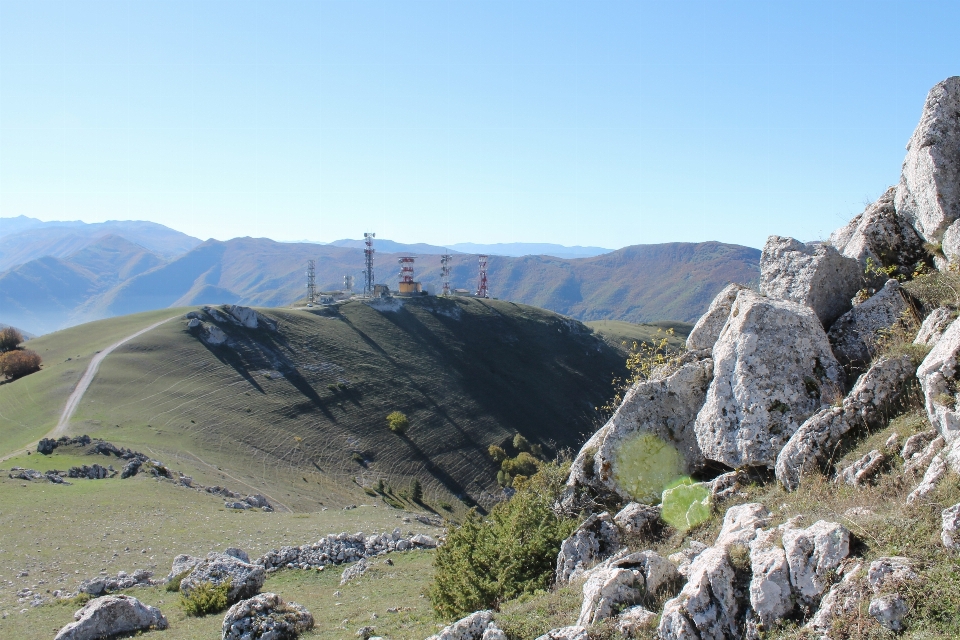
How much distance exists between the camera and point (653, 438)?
12609 mm

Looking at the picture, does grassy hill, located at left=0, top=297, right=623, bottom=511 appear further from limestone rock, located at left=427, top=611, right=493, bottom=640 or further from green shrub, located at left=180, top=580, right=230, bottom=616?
limestone rock, located at left=427, top=611, right=493, bottom=640

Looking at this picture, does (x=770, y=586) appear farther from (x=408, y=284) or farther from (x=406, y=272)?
(x=406, y=272)

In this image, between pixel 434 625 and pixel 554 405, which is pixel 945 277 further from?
pixel 554 405

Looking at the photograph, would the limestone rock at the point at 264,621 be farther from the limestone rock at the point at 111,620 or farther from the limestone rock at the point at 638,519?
the limestone rock at the point at 638,519

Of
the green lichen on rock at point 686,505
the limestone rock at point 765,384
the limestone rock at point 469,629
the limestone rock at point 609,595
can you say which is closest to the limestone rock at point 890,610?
the limestone rock at point 609,595

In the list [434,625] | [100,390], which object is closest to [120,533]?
[434,625]

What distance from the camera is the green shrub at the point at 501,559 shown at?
1113 cm

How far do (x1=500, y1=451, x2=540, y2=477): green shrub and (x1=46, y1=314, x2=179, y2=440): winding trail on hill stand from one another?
43.8 meters

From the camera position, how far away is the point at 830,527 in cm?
666

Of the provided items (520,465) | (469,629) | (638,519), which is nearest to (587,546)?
(638,519)

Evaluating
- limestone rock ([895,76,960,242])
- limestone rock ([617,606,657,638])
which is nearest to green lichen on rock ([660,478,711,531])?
limestone rock ([617,606,657,638])

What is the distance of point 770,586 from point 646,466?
19.2 feet

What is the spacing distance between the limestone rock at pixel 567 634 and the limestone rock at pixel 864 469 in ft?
13.5

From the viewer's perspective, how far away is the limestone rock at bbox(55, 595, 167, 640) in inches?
516
